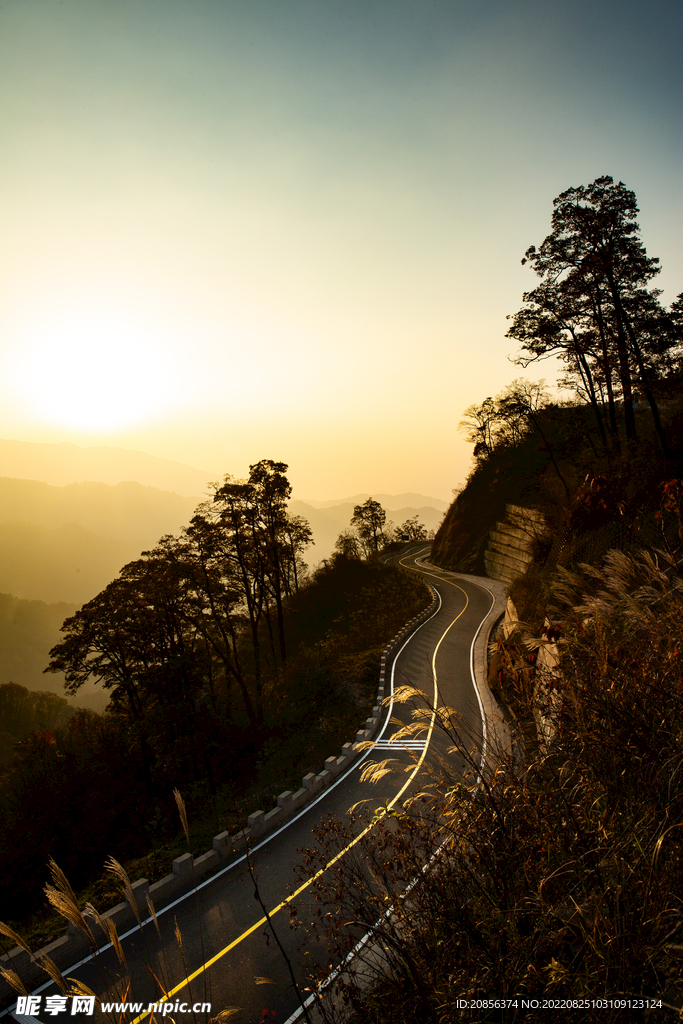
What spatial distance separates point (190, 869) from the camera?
10.6 meters

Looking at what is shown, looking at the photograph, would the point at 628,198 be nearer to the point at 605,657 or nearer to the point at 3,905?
the point at 605,657

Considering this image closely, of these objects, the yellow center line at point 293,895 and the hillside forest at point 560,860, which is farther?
the yellow center line at point 293,895

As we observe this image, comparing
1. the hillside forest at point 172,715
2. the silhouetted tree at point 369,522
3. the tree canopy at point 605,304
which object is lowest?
the hillside forest at point 172,715

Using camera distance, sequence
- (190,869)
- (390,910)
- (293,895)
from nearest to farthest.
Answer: (390,910), (293,895), (190,869)

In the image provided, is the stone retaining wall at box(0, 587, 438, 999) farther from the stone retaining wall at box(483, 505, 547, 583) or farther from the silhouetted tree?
the silhouetted tree

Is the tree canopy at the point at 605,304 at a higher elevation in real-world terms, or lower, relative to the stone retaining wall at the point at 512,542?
higher

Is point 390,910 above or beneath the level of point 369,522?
beneath

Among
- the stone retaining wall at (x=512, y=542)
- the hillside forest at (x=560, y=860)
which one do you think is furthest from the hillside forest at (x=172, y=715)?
the stone retaining wall at (x=512, y=542)

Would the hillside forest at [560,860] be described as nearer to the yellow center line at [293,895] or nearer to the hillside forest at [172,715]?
the yellow center line at [293,895]

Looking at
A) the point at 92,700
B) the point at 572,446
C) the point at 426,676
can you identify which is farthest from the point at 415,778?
the point at 92,700

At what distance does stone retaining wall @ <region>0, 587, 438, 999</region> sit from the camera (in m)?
8.17

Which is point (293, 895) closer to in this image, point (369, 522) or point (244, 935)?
point (244, 935)

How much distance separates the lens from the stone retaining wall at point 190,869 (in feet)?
26.8

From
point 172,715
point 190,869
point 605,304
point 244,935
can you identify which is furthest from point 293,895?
point 605,304
